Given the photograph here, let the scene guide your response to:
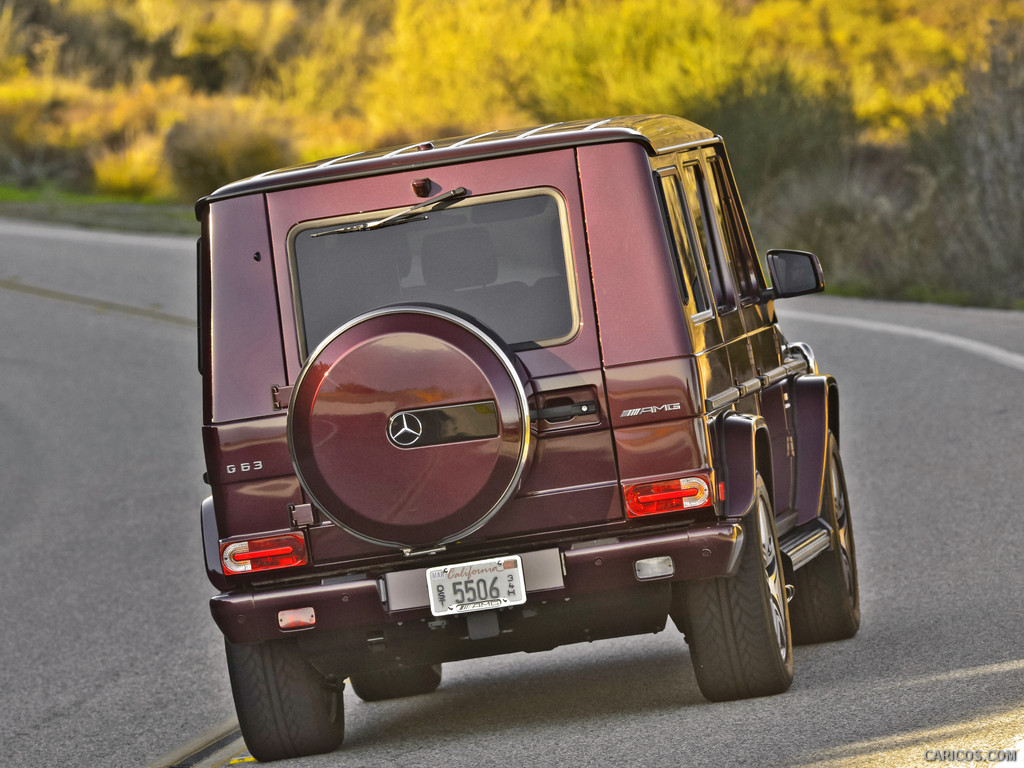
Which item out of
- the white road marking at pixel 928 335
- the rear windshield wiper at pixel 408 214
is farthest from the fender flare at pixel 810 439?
the white road marking at pixel 928 335

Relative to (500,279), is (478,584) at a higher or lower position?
lower

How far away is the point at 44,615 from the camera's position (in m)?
10.5

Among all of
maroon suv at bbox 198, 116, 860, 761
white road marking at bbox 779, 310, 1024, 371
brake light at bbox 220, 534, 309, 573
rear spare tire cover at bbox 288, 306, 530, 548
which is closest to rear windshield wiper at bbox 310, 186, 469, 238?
maroon suv at bbox 198, 116, 860, 761

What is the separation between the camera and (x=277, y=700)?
20.8 ft

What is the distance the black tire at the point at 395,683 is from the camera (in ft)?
25.6

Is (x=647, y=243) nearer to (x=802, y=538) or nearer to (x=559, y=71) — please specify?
(x=802, y=538)

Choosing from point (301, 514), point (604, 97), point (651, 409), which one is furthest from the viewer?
point (604, 97)

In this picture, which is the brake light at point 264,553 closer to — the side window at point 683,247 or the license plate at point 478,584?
the license plate at point 478,584

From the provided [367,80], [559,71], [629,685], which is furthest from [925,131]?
[367,80]

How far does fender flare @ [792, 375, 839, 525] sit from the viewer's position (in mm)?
7477

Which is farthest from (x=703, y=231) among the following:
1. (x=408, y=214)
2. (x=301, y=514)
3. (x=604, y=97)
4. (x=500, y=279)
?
(x=604, y=97)

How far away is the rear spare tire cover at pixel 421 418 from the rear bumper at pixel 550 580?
10.6 inches

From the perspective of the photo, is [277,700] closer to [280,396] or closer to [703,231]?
[280,396]

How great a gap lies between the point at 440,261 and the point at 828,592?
244 cm
